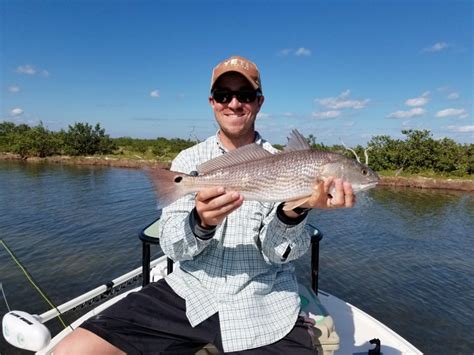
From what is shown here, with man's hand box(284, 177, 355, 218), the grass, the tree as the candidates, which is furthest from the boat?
the tree

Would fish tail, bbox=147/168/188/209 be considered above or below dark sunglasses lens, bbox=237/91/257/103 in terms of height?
below

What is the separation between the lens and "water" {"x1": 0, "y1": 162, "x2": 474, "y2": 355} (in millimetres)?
9875

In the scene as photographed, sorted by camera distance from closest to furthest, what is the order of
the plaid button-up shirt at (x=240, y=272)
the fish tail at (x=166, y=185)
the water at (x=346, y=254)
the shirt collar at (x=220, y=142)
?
1. the plaid button-up shirt at (x=240, y=272)
2. the fish tail at (x=166, y=185)
3. the shirt collar at (x=220, y=142)
4. the water at (x=346, y=254)

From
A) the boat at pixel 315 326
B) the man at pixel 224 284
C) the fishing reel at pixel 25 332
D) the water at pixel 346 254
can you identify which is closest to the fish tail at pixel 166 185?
the man at pixel 224 284

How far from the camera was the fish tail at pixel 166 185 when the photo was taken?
9.59 feet

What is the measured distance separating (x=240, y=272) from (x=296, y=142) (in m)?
1.37

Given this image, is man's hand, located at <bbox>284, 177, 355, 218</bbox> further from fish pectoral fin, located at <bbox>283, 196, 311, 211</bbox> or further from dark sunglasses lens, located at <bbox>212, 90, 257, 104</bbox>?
dark sunglasses lens, located at <bbox>212, 90, 257, 104</bbox>

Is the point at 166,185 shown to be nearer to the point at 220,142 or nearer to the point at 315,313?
the point at 220,142

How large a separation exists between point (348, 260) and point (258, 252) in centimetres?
1171

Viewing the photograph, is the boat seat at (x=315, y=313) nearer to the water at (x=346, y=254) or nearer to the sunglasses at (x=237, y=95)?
the sunglasses at (x=237, y=95)

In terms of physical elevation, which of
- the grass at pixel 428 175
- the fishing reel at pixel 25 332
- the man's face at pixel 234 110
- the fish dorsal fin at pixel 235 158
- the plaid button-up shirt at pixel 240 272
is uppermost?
the man's face at pixel 234 110

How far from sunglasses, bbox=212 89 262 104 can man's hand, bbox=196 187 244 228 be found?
1071 mm

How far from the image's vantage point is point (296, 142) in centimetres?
337

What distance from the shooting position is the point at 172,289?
318 centimetres
